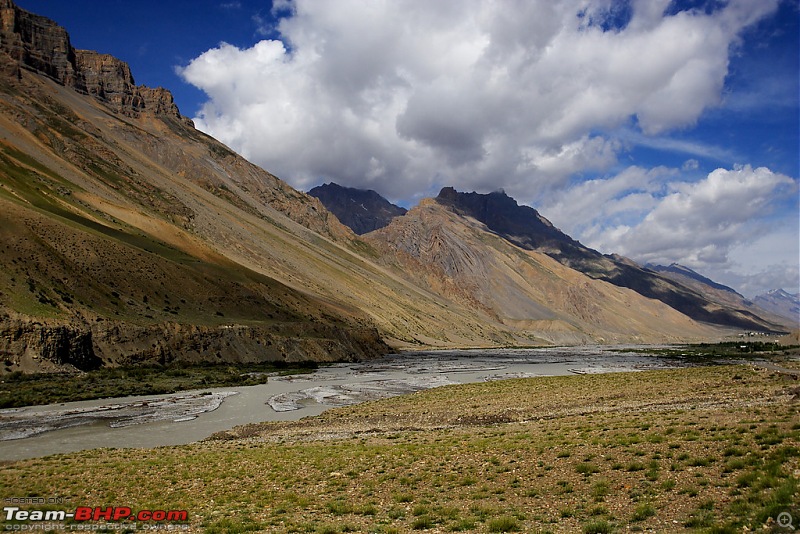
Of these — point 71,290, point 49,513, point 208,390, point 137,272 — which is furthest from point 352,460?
point 137,272

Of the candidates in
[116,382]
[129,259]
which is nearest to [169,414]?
[116,382]

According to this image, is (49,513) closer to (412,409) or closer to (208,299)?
(412,409)

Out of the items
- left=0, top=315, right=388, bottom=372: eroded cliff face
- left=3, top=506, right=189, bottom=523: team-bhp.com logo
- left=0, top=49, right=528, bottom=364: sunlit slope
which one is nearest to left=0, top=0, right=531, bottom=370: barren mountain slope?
left=0, top=315, right=388, bottom=372: eroded cliff face

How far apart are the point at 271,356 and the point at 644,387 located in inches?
2595

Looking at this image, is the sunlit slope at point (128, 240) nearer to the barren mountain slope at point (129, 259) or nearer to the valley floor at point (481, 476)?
the barren mountain slope at point (129, 259)

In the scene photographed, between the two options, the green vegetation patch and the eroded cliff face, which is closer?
the green vegetation patch

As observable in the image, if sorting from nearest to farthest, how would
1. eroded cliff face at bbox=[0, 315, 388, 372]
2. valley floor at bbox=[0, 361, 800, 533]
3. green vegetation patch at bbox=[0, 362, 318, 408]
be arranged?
valley floor at bbox=[0, 361, 800, 533], green vegetation patch at bbox=[0, 362, 318, 408], eroded cliff face at bbox=[0, 315, 388, 372]

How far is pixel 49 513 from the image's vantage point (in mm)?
15555

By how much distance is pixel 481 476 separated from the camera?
1805 cm

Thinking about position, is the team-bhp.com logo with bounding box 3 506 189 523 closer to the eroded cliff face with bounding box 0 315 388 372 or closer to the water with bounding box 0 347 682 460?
the water with bounding box 0 347 682 460

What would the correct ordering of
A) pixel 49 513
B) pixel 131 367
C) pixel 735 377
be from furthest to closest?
pixel 131 367 < pixel 735 377 < pixel 49 513

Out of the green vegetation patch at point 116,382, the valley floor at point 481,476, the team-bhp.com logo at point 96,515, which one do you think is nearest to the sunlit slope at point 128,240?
the green vegetation patch at point 116,382

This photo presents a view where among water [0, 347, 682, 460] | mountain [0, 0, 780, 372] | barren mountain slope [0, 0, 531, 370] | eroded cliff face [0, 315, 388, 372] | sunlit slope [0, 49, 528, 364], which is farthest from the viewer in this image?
sunlit slope [0, 49, 528, 364]

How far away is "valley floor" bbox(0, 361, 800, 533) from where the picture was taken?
12.6 meters
